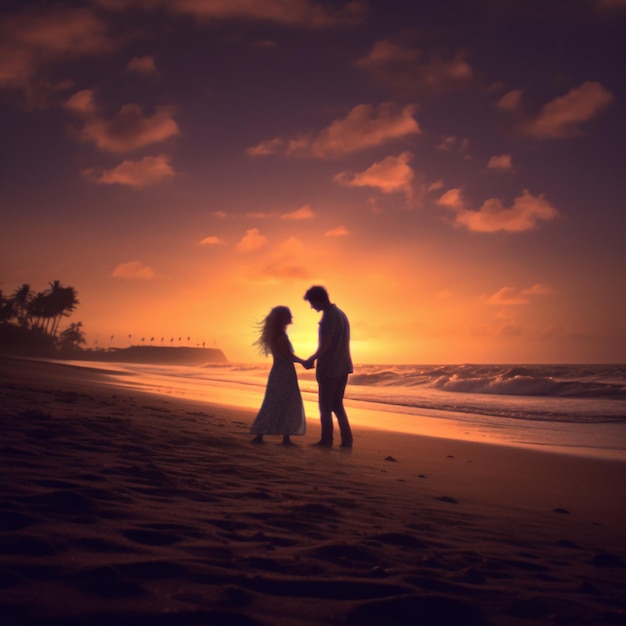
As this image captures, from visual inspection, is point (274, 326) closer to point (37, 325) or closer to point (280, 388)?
point (280, 388)

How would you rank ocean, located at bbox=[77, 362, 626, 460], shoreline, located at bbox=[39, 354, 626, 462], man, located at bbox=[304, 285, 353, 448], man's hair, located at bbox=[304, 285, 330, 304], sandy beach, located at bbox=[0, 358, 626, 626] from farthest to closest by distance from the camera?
ocean, located at bbox=[77, 362, 626, 460] → shoreline, located at bbox=[39, 354, 626, 462] → man's hair, located at bbox=[304, 285, 330, 304] → man, located at bbox=[304, 285, 353, 448] → sandy beach, located at bbox=[0, 358, 626, 626]

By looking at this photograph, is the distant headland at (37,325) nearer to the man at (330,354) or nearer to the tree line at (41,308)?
the tree line at (41,308)

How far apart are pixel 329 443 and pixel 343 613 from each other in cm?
593

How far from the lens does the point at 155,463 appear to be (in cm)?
488

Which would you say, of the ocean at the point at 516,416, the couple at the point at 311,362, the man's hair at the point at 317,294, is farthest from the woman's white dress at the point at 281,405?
the ocean at the point at 516,416

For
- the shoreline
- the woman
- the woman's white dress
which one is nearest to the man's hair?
the woman

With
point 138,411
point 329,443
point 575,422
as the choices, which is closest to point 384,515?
point 329,443

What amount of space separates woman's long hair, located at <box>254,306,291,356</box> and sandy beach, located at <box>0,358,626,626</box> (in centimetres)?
257

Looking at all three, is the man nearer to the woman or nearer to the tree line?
the woman

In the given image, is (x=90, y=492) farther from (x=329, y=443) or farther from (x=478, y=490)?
(x=329, y=443)

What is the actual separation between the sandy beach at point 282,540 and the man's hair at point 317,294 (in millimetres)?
3099

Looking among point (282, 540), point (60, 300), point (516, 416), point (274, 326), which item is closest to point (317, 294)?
point (274, 326)

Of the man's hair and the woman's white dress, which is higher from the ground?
the man's hair

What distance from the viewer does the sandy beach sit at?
6.83 ft
